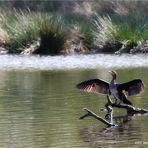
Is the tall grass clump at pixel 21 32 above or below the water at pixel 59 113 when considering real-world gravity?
below

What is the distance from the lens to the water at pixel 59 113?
12.6 m

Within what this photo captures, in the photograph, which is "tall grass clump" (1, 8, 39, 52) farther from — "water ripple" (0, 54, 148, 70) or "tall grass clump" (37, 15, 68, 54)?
"water ripple" (0, 54, 148, 70)

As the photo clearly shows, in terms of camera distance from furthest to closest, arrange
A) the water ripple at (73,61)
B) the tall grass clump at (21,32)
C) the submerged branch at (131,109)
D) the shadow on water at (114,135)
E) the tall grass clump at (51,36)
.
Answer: the tall grass clump at (51,36) → the tall grass clump at (21,32) → the water ripple at (73,61) → the submerged branch at (131,109) → the shadow on water at (114,135)

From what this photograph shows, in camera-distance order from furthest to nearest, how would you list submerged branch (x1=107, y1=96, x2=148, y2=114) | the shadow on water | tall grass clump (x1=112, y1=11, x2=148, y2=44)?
tall grass clump (x1=112, y1=11, x2=148, y2=44) < submerged branch (x1=107, y1=96, x2=148, y2=114) < the shadow on water

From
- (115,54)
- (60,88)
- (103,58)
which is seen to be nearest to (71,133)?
(60,88)

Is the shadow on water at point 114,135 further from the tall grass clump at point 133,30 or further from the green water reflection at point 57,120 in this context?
the tall grass clump at point 133,30

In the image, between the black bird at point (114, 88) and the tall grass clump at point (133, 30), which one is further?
the tall grass clump at point (133, 30)

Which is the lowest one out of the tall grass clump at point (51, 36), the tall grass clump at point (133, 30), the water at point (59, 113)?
the tall grass clump at point (51, 36)

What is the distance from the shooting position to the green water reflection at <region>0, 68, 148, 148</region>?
12.6 metres

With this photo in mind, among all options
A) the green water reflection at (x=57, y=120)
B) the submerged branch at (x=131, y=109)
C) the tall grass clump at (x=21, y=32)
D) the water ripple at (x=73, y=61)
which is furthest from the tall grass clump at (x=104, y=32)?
the submerged branch at (x=131, y=109)

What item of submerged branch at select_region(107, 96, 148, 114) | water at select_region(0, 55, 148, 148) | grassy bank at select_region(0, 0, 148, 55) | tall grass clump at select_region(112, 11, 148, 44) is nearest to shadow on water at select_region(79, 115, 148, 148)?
water at select_region(0, 55, 148, 148)

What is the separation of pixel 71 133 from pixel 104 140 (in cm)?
89

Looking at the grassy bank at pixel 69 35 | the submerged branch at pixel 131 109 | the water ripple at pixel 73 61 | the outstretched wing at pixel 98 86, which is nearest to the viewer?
the outstretched wing at pixel 98 86

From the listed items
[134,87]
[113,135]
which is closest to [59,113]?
[134,87]
